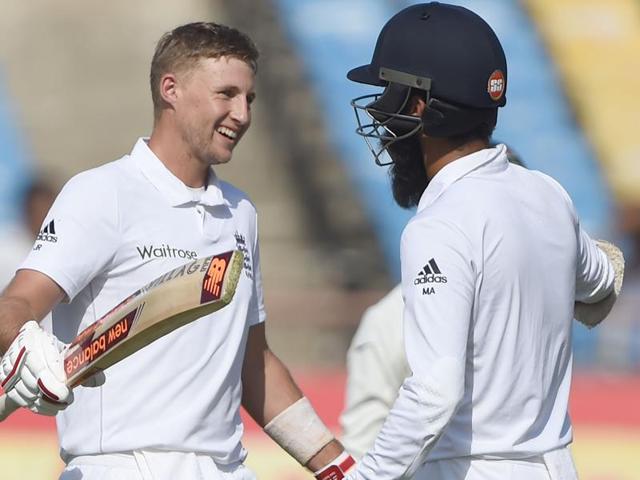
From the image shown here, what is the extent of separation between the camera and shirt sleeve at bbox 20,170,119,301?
322cm

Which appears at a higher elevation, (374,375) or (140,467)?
(374,375)

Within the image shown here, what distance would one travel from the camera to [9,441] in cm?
638

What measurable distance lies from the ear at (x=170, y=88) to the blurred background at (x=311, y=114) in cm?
680

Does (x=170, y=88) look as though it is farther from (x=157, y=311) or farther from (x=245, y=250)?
(x=157, y=311)

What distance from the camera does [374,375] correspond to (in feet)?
15.5

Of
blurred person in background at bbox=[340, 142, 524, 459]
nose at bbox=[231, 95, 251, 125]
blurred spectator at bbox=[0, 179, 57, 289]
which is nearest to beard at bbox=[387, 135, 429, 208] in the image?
nose at bbox=[231, 95, 251, 125]

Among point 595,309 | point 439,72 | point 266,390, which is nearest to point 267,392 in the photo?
point 266,390

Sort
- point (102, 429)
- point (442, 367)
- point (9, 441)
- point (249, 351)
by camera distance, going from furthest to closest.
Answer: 1. point (9, 441)
2. point (249, 351)
3. point (102, 429)
4. point (442, 367)

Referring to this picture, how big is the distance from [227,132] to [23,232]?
25.9 ft

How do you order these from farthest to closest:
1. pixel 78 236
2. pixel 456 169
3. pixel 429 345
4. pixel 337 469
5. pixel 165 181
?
1. pixel 337 469
2. pixel 165 181
3. pixel 78 236
4. pixel 456 169
5. pixel 429 345

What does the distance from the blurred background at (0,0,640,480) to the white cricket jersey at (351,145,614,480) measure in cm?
723

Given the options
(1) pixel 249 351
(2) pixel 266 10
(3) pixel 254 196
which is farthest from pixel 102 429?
(2) pixel 266 10

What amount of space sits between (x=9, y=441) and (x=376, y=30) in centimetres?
738

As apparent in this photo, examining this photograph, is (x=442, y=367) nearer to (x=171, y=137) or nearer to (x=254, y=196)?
(x=171, y=137)
